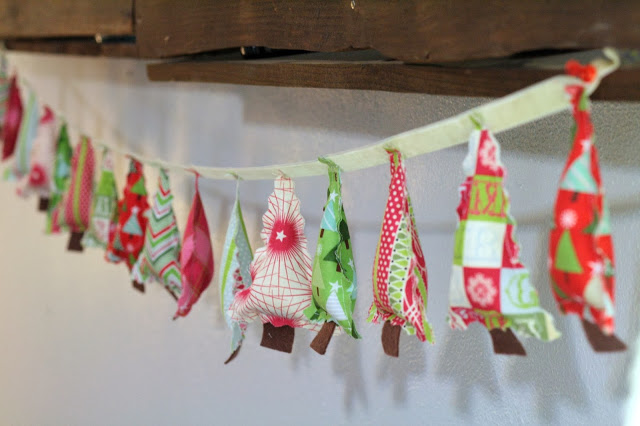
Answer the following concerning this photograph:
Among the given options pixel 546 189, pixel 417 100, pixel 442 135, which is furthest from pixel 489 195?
pixel 417 100

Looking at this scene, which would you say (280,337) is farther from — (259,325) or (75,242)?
(75,242)

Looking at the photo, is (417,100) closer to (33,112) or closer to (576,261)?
(576,261)

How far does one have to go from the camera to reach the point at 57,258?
1995mm

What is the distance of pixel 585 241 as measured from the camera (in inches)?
24.8

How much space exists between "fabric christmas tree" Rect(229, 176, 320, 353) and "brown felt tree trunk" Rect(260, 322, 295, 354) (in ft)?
0.04

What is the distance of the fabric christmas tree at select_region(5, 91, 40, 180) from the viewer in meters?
1.67

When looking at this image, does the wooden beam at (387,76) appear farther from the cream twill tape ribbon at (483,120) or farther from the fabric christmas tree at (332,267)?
the fabric christmas tree at (332,267)

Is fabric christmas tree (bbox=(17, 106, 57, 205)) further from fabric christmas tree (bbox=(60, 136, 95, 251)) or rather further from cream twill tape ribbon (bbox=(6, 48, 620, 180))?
cream twill tape ribbon (bbox=(6, 48, 620, 180))

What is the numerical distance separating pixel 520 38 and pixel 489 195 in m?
0.15

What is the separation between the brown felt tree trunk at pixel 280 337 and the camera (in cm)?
97

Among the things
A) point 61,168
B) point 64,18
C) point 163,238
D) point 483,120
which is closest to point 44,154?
point 61,168

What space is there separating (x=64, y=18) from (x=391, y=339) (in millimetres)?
1045

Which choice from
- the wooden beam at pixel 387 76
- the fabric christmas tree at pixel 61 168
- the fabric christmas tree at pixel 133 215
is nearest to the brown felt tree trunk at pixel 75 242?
the fabric christmas tree at pixel 61 168

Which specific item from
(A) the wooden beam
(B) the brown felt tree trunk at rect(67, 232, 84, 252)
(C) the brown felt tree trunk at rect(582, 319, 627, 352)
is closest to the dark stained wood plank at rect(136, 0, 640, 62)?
(A) the wooden beam
